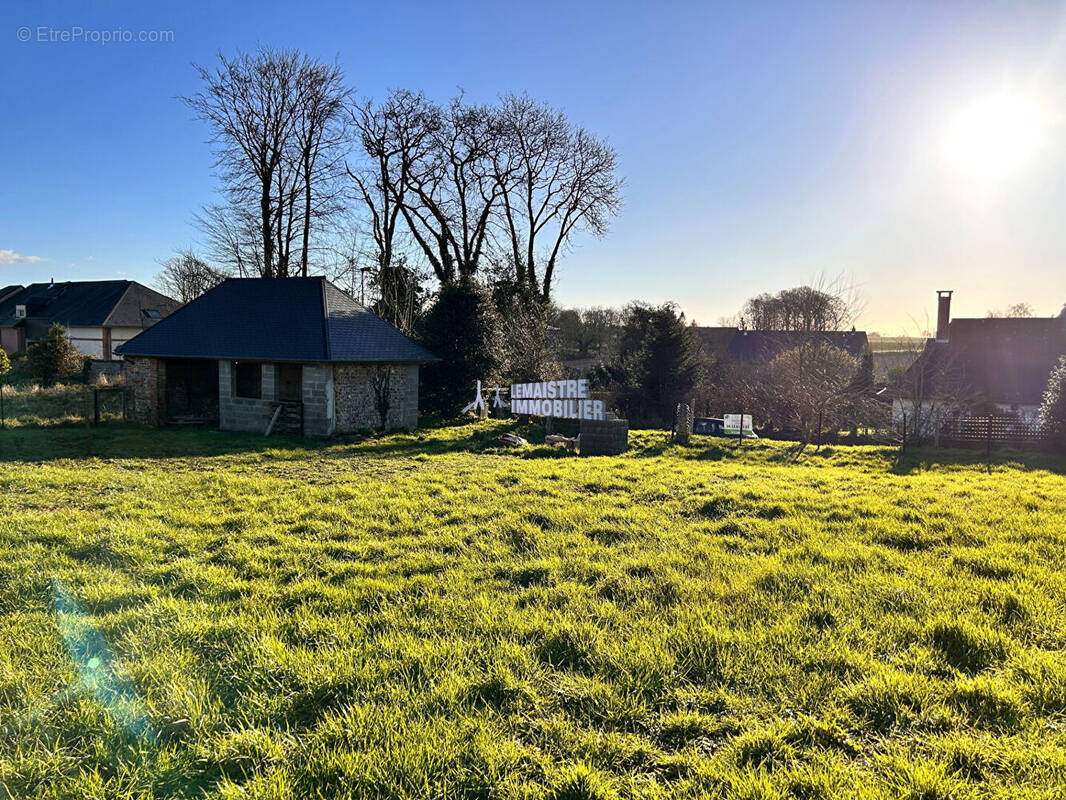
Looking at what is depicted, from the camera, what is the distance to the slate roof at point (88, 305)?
38.2 m

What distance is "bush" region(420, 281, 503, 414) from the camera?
66.8 feet

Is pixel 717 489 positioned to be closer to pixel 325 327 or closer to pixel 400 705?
pixel 400 705

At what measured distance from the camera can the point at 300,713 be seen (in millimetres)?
3189

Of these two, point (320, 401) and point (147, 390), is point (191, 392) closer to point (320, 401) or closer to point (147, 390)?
point (147, 390)

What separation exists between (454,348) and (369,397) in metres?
4.34

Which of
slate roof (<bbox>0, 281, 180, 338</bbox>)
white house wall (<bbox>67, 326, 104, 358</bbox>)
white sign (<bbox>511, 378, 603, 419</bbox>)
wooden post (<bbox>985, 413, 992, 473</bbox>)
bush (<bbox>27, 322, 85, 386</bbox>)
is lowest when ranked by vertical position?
wooden post (<bbox>985, 413, 992, 473</bbox>)

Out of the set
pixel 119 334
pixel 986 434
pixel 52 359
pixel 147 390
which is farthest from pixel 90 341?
pixel 986 434

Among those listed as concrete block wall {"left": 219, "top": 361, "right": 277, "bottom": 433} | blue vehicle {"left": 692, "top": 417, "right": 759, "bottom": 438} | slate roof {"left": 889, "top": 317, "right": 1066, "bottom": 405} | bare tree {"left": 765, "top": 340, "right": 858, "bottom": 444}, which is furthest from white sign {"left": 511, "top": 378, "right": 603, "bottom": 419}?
slate roof {"left": 889, "top": 317, "right": 1066, "bottom": 405}

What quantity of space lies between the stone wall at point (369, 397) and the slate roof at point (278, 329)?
522 millimetres

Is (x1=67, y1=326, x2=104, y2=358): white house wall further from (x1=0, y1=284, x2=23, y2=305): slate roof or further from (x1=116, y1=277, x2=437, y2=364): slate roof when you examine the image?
(x1=116, y1=277, x2=437, y2=364): slate roof

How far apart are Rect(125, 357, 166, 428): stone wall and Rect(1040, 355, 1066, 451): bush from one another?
A: 84.2 feet

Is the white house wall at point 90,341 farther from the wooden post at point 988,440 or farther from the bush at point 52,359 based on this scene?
the wooden post at point 988,440

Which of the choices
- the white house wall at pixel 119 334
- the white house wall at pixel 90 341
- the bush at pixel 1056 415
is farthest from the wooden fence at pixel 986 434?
the white house wall at pixel 90 341

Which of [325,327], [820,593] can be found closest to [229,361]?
[325,327]
